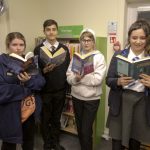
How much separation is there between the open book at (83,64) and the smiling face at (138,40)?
0.40 meters

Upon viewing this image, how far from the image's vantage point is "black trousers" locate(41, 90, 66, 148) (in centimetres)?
221

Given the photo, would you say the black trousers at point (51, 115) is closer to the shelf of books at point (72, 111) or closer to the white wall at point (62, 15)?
the shelf of books at point (72, 111)

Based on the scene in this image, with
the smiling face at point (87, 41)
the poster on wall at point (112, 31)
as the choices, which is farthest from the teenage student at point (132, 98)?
the poster on wall at point (112, 31)

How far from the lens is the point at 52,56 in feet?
6.81

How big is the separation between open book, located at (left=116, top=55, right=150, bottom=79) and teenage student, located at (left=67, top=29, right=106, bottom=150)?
42 centimetres

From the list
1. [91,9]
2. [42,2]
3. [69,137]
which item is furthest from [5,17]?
[69,137]

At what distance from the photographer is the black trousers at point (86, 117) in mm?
1968

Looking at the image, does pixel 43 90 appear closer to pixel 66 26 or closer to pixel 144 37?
pixel 66 26

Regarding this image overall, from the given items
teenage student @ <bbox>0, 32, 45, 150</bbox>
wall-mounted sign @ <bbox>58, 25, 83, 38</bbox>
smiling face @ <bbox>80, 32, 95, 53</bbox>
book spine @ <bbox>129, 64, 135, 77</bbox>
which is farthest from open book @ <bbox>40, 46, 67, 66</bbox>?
book spine @ <bbox>129, 64, 135, 77</bbox>

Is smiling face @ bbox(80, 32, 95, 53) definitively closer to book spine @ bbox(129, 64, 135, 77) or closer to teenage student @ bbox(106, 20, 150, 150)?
teenage student @ bbox(106, 20, 150, 150)

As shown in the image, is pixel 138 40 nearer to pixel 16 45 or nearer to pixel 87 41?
pixel 87 41

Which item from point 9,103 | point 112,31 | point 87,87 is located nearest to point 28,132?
point 9,103

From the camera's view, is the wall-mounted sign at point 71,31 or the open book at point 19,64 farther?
the wall-mounted sign at point 71,31

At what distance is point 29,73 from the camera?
1708 millimetres
